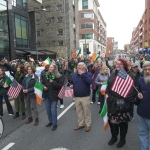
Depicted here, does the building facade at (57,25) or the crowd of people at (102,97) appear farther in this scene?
the building facade at (57,25)

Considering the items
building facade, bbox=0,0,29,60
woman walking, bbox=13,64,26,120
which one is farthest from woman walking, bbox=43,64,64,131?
building facade, bbox=0,0,29,60

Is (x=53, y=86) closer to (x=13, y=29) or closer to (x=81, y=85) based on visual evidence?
(x=81, y=85)

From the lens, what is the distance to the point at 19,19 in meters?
25.9

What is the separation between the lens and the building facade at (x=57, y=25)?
38.9m

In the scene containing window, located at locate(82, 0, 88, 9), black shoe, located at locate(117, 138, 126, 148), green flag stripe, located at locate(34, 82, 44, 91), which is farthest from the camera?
window, located at locate(82, 0, 88, 9)

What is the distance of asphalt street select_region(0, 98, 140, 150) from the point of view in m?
4.18

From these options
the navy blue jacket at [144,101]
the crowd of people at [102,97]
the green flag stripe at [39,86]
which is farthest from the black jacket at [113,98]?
the green flag stripe at [39,86]

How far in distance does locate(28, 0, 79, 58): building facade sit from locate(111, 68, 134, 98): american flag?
35519mm

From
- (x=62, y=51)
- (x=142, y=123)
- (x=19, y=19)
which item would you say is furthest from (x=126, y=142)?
(x=62, y=51)

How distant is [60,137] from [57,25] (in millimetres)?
37663

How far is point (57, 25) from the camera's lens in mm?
39969

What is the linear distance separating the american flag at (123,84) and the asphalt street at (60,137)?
53.0 inches

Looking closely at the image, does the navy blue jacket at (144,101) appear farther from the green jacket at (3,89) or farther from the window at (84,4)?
the window at (84,4)

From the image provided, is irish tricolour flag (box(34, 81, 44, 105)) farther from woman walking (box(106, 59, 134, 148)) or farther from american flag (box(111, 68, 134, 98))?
american flag (box(111, 68, 134, 98))
